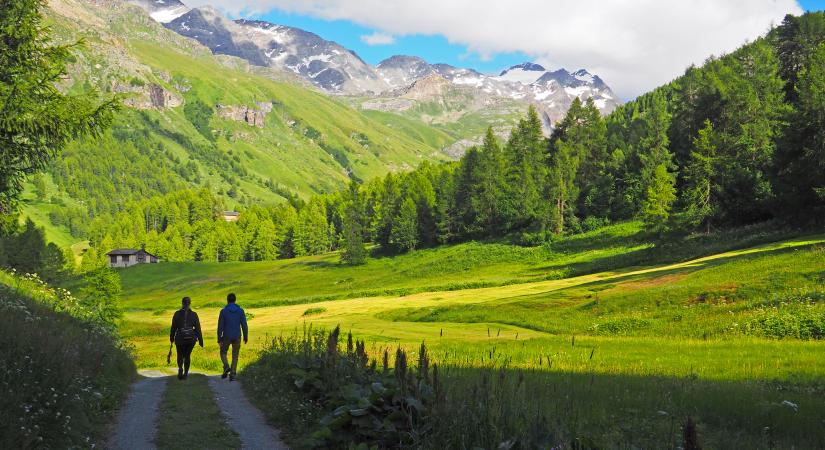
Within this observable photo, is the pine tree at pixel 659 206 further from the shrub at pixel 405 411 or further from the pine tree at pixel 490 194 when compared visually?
the shrub at pixel 405 411

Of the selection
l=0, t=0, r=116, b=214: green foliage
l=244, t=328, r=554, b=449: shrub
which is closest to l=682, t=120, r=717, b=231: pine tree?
l=244, t=328, r=554, b=449: shrub

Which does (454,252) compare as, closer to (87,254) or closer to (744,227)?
(744,227)

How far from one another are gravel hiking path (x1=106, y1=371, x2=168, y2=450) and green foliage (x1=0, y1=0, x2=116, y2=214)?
28.2 feet

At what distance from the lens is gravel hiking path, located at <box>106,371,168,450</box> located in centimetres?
1012

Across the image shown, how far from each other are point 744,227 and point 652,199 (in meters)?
10.6

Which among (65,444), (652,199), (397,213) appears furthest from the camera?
(397,213)

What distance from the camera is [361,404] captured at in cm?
925

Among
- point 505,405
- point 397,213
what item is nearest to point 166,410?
point 505,405

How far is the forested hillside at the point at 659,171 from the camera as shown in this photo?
5934 centimetres

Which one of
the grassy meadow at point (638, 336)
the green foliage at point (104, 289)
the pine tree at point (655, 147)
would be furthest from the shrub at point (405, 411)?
the pine tree at point (655, 147)

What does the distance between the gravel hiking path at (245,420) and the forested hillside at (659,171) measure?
2137 inches

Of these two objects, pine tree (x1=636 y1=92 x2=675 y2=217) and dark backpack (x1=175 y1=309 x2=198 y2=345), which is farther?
pine tree (x1=636 y1=92 x2=675 y2=217)

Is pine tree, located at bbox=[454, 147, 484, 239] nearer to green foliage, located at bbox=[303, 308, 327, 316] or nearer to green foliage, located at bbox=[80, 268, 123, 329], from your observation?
green foliage, located at bbox=[303, 308, 327, 316]

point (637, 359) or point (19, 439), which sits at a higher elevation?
point (19, 439)
